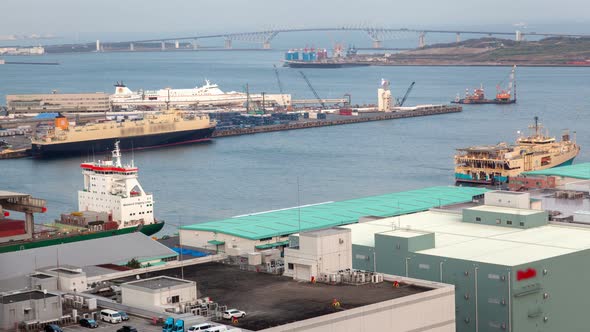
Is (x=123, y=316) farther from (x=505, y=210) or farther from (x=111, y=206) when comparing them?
(x=111, y=206)

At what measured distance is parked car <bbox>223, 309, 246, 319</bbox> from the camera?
26.3 feet

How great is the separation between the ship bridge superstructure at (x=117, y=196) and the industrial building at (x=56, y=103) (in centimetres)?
2299

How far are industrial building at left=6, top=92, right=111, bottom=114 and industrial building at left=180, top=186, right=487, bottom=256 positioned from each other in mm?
25673

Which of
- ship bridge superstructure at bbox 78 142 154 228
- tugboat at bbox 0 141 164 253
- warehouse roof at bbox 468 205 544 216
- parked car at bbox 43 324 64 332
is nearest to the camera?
parked car at bbox 43 324 64 332

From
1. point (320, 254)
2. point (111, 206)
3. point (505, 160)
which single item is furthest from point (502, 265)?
point (505, 160)

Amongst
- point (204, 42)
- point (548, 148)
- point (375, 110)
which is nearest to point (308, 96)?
point (375, 110)

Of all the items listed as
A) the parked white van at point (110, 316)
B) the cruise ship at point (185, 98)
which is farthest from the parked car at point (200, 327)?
the cruise ship at point (185, 98)

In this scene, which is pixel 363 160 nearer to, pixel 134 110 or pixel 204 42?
pixel 134 110

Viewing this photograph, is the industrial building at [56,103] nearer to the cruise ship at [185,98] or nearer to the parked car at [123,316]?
the cruise ship at [185,98]

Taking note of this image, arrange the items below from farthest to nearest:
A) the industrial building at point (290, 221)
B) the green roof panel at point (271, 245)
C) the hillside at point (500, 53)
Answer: the hillside at point (500, 53) < the industrial building at point (290, 221) < the green roof panel at point (271, 245)

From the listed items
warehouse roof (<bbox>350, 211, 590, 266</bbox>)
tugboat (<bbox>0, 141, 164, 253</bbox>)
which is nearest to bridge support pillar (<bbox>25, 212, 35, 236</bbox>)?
tugboat (<bbox>0, 141, 164, 253</bbox>)

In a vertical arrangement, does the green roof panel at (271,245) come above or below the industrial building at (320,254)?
below

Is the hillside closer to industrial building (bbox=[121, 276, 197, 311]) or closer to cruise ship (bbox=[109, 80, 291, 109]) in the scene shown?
cruise ship (bbox=[109, 80, 291, 109])

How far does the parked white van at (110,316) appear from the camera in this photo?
7918 millimetres
